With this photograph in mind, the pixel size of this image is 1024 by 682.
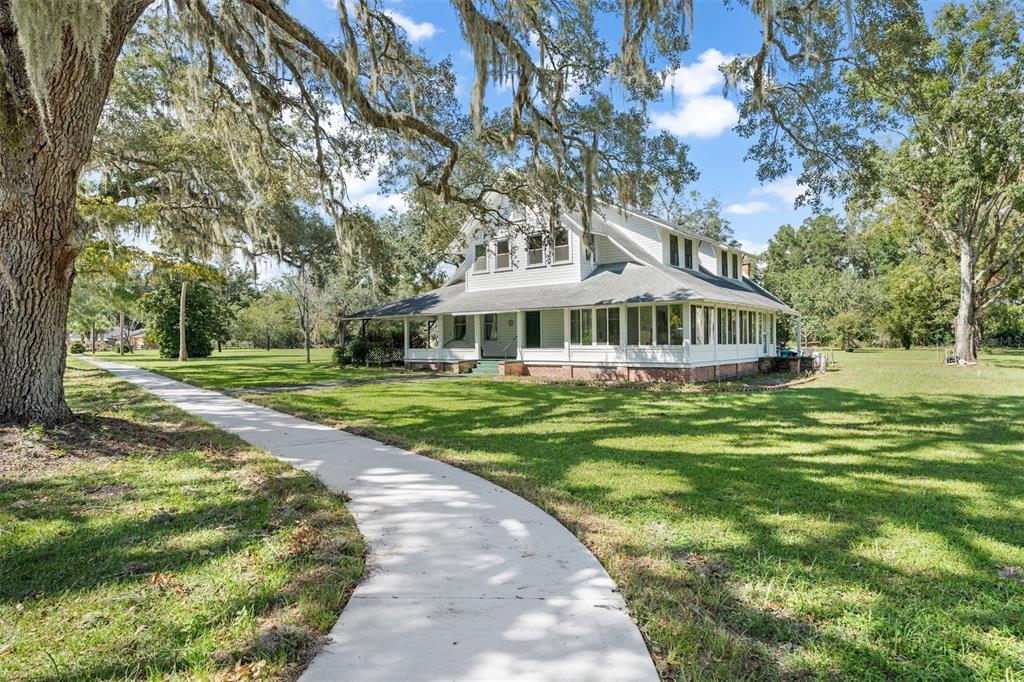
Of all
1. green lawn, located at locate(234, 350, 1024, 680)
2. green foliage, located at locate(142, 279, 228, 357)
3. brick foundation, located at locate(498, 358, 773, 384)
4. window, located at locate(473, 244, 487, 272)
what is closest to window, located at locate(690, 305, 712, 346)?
brick foundation, located at locate(498, 358, 773, 384)

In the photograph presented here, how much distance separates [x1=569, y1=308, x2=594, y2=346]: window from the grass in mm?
13706

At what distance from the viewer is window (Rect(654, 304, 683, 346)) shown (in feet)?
56.5

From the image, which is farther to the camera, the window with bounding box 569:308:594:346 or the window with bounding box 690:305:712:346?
the window with bounding box 569:308:594:346

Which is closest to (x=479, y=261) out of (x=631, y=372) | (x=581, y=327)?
(x=581, y=327)

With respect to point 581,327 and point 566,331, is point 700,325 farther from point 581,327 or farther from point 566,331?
point 566,331

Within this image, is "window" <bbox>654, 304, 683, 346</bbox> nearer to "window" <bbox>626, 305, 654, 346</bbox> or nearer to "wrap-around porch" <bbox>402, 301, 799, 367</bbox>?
"wrap-around porch" <bbox>402, 301, 799, 367</bbox>

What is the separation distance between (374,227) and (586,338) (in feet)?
30.4

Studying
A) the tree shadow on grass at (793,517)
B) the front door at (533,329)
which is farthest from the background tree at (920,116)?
the front door at (533,329)

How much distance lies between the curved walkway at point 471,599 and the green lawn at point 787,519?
0.25 m

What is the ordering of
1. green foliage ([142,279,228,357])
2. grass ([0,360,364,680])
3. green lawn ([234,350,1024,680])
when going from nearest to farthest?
grass ([0,360,364,680]), green lawn ([234,350,1024,680]), green foliage ([142,279,228,357])

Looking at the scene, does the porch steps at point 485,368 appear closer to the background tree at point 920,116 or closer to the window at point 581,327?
the window at point 581,327

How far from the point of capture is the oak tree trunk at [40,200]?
5.73 meters

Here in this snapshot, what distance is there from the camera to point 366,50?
32.0 ft

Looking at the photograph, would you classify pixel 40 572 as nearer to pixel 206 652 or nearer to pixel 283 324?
pixel 206 652
